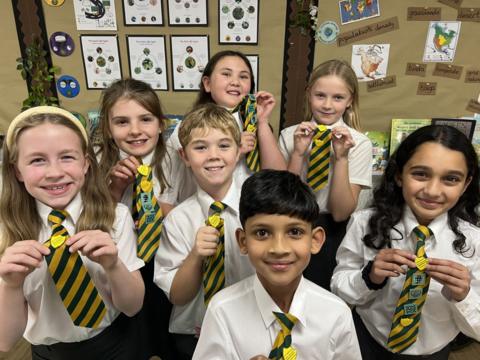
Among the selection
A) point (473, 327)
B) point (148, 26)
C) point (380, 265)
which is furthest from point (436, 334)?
point (148, 26)

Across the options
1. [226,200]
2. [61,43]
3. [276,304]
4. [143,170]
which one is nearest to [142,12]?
[61,43]

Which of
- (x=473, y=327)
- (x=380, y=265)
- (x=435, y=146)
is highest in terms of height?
(x=435, y=146)

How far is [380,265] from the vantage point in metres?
1.20

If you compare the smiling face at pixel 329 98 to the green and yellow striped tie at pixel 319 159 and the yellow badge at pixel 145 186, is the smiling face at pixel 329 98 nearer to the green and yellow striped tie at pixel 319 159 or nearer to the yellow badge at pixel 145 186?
the green and yellow striped tie at pixel 319 159

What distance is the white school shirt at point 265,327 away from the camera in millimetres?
1133

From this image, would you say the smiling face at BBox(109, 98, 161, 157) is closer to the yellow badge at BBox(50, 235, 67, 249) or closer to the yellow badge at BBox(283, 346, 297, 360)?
the yellow badge at BBox(50, 235, 67, 249)

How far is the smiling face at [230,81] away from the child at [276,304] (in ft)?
2.64

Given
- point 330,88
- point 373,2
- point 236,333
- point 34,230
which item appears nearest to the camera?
point 236,333

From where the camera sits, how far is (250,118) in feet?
5.79

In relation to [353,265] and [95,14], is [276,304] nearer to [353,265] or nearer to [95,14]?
[353,265]

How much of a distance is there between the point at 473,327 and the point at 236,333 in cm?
85

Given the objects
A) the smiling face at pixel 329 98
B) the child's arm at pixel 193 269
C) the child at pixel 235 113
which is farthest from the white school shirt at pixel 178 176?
the child's arm at pixel 193 269

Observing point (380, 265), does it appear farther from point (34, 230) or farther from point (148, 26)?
point (148, 26)

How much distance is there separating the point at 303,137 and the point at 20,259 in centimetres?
129
